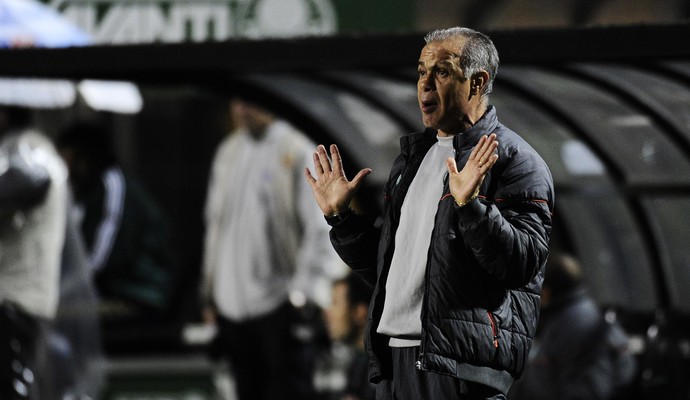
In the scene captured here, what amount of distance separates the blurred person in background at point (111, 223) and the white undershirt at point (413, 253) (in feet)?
18.5

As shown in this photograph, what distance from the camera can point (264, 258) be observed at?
8555 millimetres

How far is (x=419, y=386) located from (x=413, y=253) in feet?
1.11

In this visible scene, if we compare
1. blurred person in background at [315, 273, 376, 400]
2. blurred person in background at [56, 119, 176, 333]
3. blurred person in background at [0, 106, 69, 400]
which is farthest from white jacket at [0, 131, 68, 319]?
blurred person in background at [56, 119, 176, 333]

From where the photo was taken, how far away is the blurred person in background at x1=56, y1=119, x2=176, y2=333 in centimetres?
948

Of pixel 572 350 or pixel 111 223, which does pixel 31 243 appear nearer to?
pixel 111 223

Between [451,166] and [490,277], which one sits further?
[490,277]

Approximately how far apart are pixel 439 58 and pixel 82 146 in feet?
19.5

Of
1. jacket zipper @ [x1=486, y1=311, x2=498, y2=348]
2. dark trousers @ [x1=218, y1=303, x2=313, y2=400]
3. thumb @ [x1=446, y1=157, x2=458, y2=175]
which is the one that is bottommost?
dark trousers @ [x1=218, y1=303, x2=313, y2=400]

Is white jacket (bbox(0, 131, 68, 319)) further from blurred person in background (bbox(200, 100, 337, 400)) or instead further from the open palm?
the open palm

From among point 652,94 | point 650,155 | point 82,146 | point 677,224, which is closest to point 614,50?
point 652,94

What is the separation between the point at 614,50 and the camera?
6113mm

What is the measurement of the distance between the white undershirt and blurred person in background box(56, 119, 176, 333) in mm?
5627

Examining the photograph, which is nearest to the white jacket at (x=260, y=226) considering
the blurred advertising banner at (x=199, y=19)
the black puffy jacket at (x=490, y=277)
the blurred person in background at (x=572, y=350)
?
the blurred advertising banner at (x=199, y=19)

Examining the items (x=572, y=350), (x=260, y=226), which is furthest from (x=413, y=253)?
(x=260, y=226)
